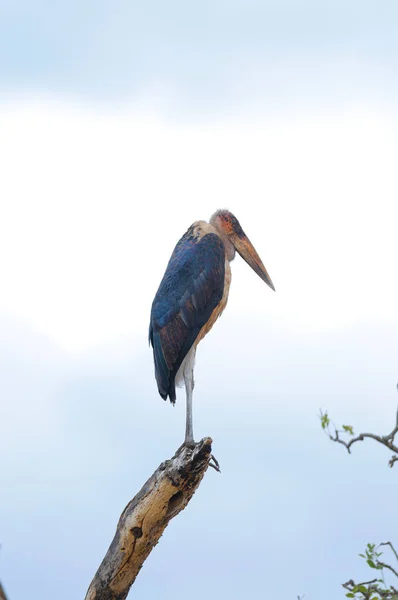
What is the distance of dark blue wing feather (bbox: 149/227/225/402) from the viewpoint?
33.0 feet

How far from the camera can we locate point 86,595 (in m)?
9.05

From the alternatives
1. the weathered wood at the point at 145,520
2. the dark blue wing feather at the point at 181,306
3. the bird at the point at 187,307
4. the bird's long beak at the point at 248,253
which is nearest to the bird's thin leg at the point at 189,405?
the bird at the point at 187,307

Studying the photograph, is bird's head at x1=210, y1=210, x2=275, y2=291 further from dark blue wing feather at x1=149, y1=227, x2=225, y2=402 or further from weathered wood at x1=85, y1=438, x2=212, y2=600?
weathered wood at x1=85, y1=438, x2=212, y2=600

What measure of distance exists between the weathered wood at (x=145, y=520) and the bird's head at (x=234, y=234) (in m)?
3.21

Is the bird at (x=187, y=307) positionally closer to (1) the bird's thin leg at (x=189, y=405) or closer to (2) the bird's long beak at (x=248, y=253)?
(1) the bird's thin leg at (x=189, y=405)

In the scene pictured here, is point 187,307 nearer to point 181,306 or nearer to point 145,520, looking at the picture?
point 181,306

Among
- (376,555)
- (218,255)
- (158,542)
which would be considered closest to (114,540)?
(158,542)

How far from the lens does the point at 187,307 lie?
10141 millimetres

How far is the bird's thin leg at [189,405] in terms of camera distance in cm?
982

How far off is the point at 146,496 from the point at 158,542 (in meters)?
0.51

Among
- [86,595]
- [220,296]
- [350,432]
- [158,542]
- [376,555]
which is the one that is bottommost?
[86,595]

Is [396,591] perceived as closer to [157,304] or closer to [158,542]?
[158,542]

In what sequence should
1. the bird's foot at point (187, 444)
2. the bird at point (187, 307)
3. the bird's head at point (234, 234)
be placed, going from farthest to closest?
the bird's head at point (234, 234), the bird at point (187, 307), the bird's foot at point (187, 444)

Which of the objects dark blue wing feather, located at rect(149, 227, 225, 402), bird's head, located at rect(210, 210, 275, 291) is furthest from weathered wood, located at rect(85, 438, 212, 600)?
bird's head, located at rect(210, 210, 275, 291)
